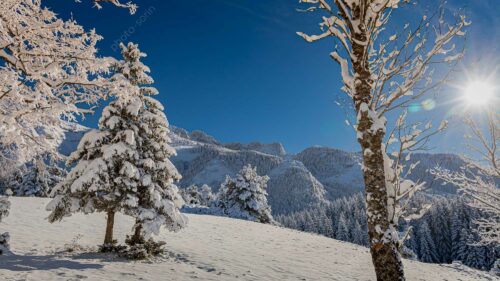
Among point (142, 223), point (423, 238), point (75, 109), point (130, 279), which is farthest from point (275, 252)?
point (423, 238)

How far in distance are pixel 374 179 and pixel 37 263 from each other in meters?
12.6

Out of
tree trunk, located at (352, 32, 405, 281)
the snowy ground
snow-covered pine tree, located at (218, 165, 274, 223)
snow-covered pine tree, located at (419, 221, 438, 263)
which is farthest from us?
snow-covered pine tree, located at (419, 221, 438, 263)

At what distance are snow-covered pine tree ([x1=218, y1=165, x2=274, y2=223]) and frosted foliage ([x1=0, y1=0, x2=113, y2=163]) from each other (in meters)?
36.4

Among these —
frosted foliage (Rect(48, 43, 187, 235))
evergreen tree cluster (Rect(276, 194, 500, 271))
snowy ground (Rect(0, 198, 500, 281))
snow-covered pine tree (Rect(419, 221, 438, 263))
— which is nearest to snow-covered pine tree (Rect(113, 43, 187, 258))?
frosted foliage (Rect(48, 43, 187, 235))

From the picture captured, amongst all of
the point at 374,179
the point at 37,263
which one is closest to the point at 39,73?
the point at 374,179

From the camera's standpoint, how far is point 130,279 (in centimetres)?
1166

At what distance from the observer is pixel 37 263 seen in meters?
12.5

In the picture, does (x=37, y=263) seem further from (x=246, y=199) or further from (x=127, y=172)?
(x=246, y=199)

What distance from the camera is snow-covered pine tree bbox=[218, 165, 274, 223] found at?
4316 centimetres

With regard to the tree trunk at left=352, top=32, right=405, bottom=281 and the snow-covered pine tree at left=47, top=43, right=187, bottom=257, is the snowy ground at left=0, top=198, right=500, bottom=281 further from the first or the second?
the tree trunk at left=352, top=32, right=405, bottom=281

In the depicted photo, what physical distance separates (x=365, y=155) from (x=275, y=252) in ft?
59.7

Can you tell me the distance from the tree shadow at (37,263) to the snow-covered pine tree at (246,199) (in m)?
30.0

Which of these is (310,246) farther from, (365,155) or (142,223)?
(365,155)

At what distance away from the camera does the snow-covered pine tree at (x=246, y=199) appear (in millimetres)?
43156
